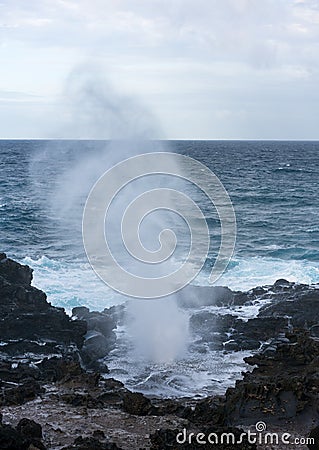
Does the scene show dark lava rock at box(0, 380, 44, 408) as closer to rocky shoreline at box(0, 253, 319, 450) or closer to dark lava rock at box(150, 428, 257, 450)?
rocky shoreline at box(0, 253, 319, 450)

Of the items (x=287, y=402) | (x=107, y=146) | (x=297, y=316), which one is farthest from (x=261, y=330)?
(x=107, y=146)

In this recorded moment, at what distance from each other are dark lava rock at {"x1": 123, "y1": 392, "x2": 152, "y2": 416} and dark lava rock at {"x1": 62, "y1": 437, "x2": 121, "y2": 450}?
2095 mm

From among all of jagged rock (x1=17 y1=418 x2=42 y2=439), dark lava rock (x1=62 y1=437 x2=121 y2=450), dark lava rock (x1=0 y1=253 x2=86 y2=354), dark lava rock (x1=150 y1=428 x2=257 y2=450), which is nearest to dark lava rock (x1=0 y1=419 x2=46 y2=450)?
jagged rock (x1=17 y1=418 x2=42 y2=439)

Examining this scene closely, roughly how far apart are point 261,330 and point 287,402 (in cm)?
644

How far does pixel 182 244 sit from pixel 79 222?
9.18 metres

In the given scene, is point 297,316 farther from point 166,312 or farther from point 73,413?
point 73,413

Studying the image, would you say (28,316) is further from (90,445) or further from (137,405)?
(90,445)

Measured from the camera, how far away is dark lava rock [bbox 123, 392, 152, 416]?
13.4 m

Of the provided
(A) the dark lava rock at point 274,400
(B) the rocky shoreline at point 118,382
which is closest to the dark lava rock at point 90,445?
(B) the rocky shoreline at point 118,382

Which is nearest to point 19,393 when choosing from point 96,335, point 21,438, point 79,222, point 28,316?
point 21,438

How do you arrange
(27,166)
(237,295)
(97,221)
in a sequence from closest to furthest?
(237,295) < (97,221) < (27,166)

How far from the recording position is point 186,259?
3094 centimetres

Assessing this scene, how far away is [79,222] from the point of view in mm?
40812

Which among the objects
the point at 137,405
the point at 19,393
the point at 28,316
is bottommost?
the point at 137,405
